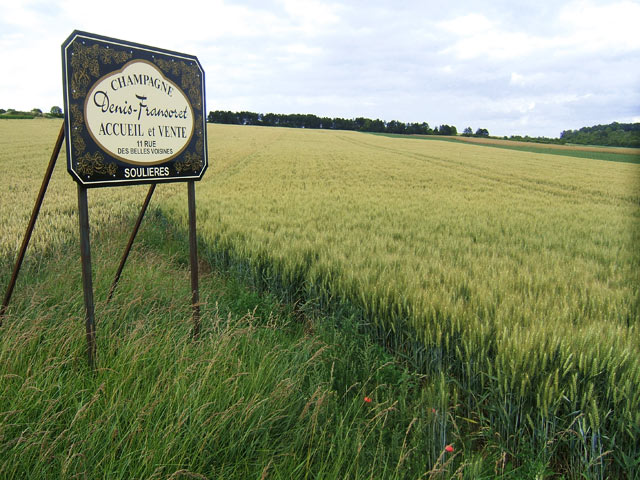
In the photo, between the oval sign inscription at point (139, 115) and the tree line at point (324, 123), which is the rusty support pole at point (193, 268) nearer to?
the oval sign inscription at point (139, 115)

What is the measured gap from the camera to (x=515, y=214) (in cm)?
781

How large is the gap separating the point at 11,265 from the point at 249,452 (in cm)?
426

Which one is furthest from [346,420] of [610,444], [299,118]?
[299,118]

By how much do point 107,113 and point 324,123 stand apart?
298 feet

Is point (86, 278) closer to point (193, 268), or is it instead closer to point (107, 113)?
point (193, 268)

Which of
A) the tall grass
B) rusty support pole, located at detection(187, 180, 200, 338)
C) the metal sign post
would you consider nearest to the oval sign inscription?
the metal sign post

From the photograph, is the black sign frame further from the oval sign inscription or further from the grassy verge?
the grassy verge

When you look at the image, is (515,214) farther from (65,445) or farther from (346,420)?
(65,445)

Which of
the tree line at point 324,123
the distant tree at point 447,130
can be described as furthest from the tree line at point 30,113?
the distant tree at point 447,130

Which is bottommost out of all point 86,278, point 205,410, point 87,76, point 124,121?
point 205,410

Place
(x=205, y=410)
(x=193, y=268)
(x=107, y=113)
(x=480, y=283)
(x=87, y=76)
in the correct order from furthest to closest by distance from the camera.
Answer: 1. (x=480, y=283)
2. (x=193, y=268)
3. (x=107, y=113)
4. (x=87, y=76)
5. (x=205, y=410)

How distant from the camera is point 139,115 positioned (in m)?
2.88

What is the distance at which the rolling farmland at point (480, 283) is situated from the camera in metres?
2.10

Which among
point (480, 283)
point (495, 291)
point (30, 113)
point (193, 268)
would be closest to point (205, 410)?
point (193, 268)
